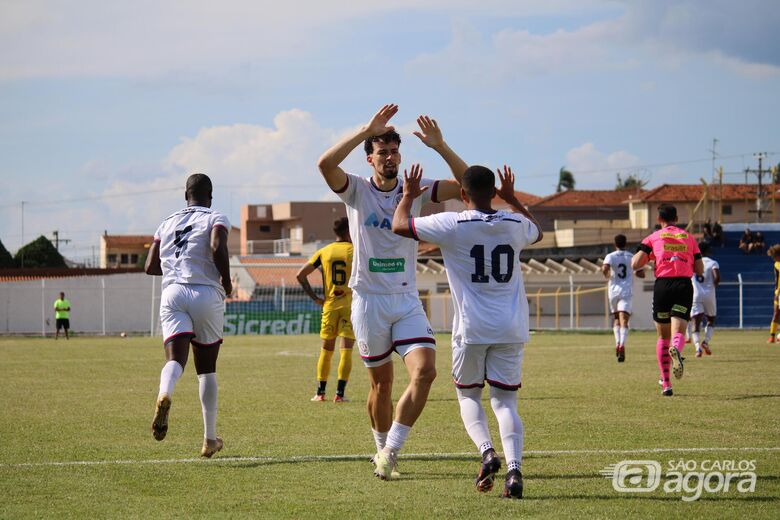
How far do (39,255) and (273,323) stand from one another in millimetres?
44981

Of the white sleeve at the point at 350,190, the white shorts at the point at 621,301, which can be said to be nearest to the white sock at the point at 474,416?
the white sleeve at the point at 350,190

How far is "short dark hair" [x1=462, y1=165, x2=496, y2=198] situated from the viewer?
729cm

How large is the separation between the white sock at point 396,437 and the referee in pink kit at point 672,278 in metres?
6.94

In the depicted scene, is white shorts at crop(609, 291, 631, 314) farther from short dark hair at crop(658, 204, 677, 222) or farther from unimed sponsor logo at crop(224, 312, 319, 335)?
unimed sponsor logo at crop(224, 312, 319, 335)

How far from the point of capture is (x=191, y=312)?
29.0 feet

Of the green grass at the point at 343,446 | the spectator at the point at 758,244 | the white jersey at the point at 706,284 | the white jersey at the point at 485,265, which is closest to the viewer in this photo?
the green grass at the point at 343,446

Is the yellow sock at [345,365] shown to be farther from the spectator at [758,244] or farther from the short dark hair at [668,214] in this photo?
the spectator at [758,244]

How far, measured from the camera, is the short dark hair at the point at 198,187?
911cm

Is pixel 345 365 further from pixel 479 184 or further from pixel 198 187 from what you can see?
pixel 479 184

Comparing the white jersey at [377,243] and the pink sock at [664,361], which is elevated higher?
the white jersey at [377,243]

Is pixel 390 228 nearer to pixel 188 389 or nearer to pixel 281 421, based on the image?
pixel 281 421

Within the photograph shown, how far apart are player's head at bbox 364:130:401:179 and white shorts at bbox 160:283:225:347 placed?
6.20 ft

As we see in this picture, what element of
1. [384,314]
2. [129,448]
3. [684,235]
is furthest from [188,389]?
[384,314]

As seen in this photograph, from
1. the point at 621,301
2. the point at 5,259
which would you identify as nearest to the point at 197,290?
the point at 621,301
